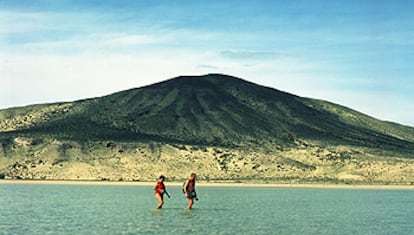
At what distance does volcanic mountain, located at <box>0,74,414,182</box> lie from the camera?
118375mm

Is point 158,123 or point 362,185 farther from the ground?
point 158,123

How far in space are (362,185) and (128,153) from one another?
1610 inches

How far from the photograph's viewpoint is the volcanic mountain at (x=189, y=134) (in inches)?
4660

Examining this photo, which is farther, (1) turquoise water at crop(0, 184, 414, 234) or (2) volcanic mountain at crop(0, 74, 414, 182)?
(2) volcanic mountain at crop(0, 74, 414, 182)

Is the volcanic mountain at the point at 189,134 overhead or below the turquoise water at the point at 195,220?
overhead

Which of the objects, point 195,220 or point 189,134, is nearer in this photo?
point 195,220

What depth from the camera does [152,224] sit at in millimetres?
32812

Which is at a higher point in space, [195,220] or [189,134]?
[189,134]

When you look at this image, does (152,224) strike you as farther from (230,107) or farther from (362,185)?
(230,107)

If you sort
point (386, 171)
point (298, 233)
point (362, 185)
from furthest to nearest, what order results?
1. point (386, 171)
2. point (362, 185)
3. point (298, 233)

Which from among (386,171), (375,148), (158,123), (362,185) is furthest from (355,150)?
(158,123)

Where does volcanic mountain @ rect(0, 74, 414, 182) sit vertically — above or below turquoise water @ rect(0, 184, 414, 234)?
above

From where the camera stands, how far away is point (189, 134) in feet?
483

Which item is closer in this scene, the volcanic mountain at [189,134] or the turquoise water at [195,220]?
the turquoise water at [195,220]
